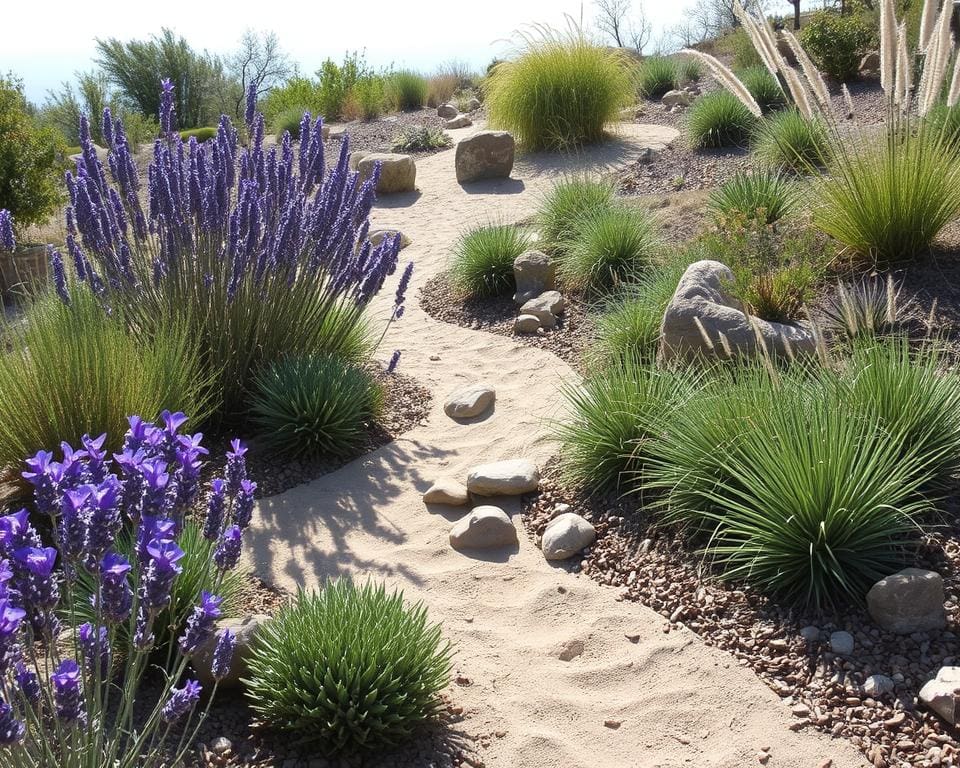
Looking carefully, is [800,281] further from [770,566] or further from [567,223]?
[567,223]

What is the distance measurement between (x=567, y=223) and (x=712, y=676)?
19.2 ft

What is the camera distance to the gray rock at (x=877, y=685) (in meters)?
3.19

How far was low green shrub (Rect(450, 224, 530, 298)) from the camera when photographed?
8.37 m

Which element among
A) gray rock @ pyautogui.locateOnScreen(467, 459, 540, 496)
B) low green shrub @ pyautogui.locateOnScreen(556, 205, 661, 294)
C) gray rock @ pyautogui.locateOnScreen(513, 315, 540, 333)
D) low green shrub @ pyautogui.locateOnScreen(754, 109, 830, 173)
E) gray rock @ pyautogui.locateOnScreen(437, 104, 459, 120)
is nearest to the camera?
gray rock @ pyautogui.locateOnScreen(467, 459, 540, 496)

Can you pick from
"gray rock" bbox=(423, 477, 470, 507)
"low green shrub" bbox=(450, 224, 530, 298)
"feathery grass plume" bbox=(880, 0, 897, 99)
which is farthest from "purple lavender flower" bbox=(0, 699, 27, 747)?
"low green shrub" bbox=(450, 224, 530, 298)

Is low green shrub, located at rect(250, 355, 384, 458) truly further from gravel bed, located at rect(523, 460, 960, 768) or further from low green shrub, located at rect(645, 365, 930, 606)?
low green shrub, located at rect(645, 365, 930, 606)

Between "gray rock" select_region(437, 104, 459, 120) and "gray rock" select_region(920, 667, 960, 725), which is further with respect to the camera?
"gray rock" select_region(437, 104, 459, 120)

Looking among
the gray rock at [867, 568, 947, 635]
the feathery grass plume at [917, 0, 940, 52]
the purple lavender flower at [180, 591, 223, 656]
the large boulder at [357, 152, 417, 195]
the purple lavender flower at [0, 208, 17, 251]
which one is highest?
the feathery grass plume at [917, 0, 940, 52]

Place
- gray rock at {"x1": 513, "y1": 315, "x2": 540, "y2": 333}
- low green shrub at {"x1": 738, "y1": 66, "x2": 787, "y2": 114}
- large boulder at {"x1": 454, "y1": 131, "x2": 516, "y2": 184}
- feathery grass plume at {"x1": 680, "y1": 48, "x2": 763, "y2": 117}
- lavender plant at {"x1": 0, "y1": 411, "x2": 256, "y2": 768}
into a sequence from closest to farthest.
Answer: lavender plant at {"x1": 0, "y1": 411, "x2": 256, "y2": 768} < feathery grass plume at {"x1": 680, "y1": 48, "x2": 763, "y2": 117} < gray rock at {"x1": 513, "y1": 315, "x2": 540, "y2": 333} < large boulder at {"x1": 454, "y1": 131, "x2": 516, "y2": 184} < low green shrub at {"x1": 738, "y1": 66, "x2": 787, "y2": 114}

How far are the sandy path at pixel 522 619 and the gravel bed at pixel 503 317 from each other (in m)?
0.23

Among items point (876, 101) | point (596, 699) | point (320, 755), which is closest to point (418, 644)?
point (320, 755)

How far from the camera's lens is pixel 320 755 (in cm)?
309

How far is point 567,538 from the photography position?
14.4 ft

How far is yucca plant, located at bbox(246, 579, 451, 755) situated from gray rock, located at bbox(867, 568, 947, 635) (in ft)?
5.48
